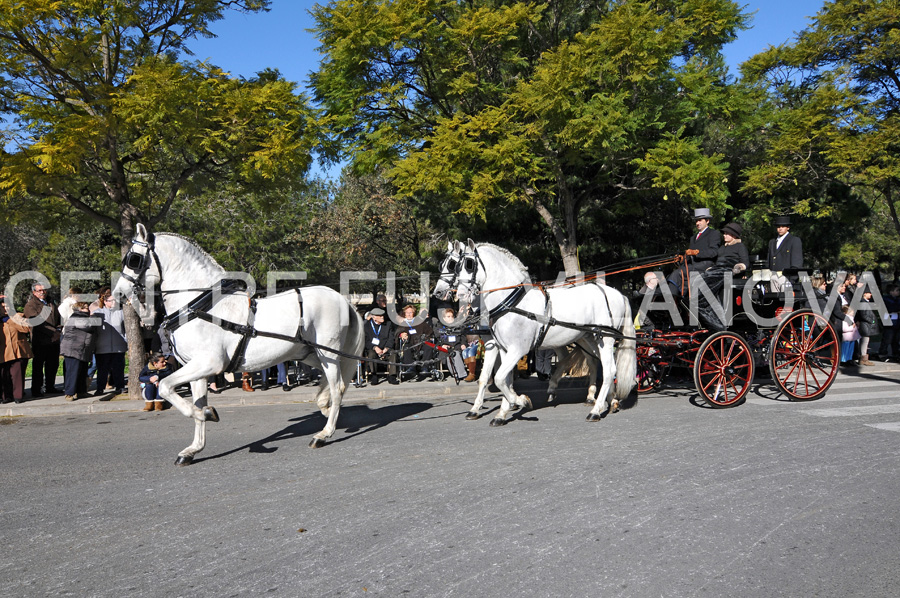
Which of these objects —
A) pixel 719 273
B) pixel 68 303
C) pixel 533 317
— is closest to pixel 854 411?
pixel 719 273

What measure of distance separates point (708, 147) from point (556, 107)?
283 inches

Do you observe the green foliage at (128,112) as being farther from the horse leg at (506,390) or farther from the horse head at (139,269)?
the horse leg at (506,390)

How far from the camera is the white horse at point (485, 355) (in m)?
8.47

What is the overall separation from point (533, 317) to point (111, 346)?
25.4 feet

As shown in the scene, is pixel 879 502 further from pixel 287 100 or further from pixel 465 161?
pixel 465 161

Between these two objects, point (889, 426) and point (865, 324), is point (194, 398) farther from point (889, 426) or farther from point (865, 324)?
point (865, 324)

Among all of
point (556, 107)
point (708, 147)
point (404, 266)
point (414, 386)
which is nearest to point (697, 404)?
point (414, 386)

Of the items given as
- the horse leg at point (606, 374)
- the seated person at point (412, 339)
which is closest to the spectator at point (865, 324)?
the horse leg at point (606, 374)

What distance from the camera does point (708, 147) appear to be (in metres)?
18.5

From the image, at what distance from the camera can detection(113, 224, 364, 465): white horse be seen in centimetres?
680

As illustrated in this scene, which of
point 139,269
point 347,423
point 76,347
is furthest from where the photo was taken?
point 76,347

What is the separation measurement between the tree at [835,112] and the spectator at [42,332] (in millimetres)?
16797

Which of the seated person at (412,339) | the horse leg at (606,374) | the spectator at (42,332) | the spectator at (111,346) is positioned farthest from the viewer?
the seated person at (412,339)

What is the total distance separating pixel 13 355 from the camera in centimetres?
1094
